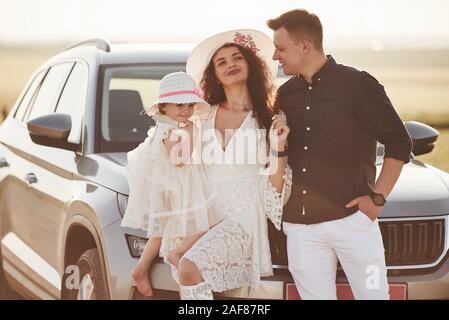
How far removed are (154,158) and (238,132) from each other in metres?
0.37

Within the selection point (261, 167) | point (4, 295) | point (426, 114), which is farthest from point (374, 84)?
point (426, 114)

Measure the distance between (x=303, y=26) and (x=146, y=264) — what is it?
1173 mm

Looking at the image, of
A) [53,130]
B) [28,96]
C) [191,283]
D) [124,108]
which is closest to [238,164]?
[191,283]

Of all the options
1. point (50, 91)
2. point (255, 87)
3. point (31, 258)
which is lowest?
point (31, 258)

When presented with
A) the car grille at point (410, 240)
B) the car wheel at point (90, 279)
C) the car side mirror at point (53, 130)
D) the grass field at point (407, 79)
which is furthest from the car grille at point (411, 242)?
the grass field at point (407, 79)

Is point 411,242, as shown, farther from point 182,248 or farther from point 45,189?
point 45,189

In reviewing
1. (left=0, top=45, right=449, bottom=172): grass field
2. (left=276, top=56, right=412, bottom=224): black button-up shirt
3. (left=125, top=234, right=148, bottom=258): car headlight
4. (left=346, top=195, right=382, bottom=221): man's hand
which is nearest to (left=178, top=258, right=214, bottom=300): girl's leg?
(left=125, top=234, right=148, bottom=258): car headlight

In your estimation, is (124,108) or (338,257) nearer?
(338,257)

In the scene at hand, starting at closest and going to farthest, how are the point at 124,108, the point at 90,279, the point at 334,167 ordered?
1. the point at 334,167
2. the point at 90,279
3. the point at 124,108

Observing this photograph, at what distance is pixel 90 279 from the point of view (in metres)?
5.01

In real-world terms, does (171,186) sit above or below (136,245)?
above

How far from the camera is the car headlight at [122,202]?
4.73 m

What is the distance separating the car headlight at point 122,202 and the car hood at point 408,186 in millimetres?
22

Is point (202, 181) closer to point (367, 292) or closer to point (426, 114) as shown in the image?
point (367, 292)
